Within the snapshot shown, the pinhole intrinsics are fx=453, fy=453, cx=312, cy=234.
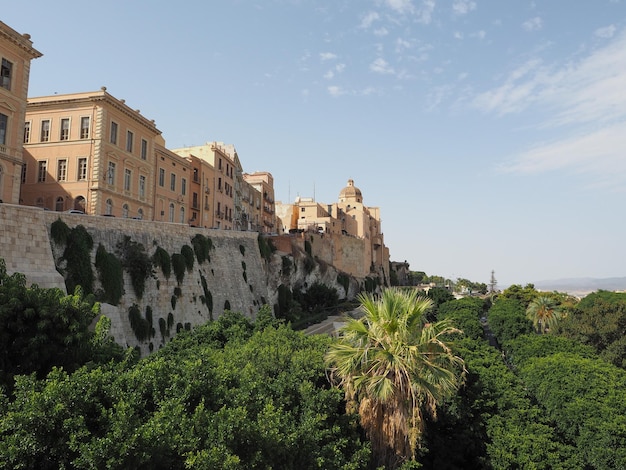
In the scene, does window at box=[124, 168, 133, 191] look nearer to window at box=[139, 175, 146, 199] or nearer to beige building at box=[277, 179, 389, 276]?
window at box=[139, 175, 146, 199]

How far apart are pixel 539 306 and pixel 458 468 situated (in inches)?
1543

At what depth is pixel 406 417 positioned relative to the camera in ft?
35.6

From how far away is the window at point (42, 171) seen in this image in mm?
34281

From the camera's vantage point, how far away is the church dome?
350ft

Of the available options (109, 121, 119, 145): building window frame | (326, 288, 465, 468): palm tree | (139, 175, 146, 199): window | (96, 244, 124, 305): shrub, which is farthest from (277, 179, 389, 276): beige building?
(326, 288, 465, 468): palm tree

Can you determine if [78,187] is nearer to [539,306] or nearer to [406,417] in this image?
[406,417]

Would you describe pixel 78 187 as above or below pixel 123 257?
above

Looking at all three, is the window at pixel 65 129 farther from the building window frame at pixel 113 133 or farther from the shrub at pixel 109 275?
the shrub at pixel 109 275

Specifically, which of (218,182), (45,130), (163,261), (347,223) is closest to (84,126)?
(45,130)

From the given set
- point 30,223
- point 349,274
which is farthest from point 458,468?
point 349,274

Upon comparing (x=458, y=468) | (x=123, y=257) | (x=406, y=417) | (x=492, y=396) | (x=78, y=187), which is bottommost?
(x=458, y=468)

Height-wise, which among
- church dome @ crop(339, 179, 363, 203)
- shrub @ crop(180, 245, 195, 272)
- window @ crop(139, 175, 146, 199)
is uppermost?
church dome @ crop(339, 179, 363, 203)

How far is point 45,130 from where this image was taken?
114 feet

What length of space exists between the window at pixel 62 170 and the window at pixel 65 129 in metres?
1.81
